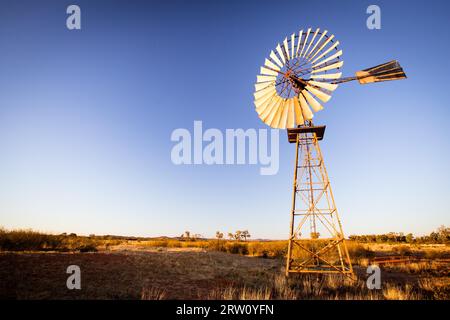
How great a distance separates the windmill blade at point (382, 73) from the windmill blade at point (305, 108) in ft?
8.19

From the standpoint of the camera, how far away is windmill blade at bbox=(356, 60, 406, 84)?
1012cm

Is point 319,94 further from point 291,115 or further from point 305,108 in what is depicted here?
point 291,115

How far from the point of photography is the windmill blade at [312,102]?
36.7ft

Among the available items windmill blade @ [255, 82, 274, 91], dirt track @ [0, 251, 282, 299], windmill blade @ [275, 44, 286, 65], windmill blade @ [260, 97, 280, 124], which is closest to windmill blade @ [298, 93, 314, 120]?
windmill blade @ [260, 97, 280, 124]

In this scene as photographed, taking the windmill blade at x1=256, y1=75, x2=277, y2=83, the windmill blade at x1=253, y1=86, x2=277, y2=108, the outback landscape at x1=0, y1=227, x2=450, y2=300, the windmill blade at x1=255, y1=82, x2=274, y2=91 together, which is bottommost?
the outback landscape at x1=0, y1=227, x2=450, y2=300

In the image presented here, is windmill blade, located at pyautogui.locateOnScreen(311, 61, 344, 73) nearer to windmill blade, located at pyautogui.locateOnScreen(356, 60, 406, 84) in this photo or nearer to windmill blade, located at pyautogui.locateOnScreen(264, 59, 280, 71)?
windmill blade, located at pyautogui.locateOnScreen(356, 60, 406, 84)

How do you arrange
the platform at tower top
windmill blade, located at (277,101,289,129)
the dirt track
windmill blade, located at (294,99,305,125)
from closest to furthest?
the dirt track, the platform at tower top, windmill blade, located at (294,99,305,125), windmill blade, located at (277,101,289,129)

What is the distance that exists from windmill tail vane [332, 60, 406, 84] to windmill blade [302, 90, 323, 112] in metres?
1.65

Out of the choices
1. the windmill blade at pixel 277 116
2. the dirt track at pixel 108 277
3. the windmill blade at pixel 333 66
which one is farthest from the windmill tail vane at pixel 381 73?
the dirt track at pixel 108 277

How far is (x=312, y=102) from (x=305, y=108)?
44 centimetres

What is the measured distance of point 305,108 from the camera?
11742 mm

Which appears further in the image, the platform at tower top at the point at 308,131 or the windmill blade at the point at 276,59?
the windmill blade at the point at 276,59

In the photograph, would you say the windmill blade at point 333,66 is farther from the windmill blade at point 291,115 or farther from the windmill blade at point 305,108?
the windmill blade at point 291,115
